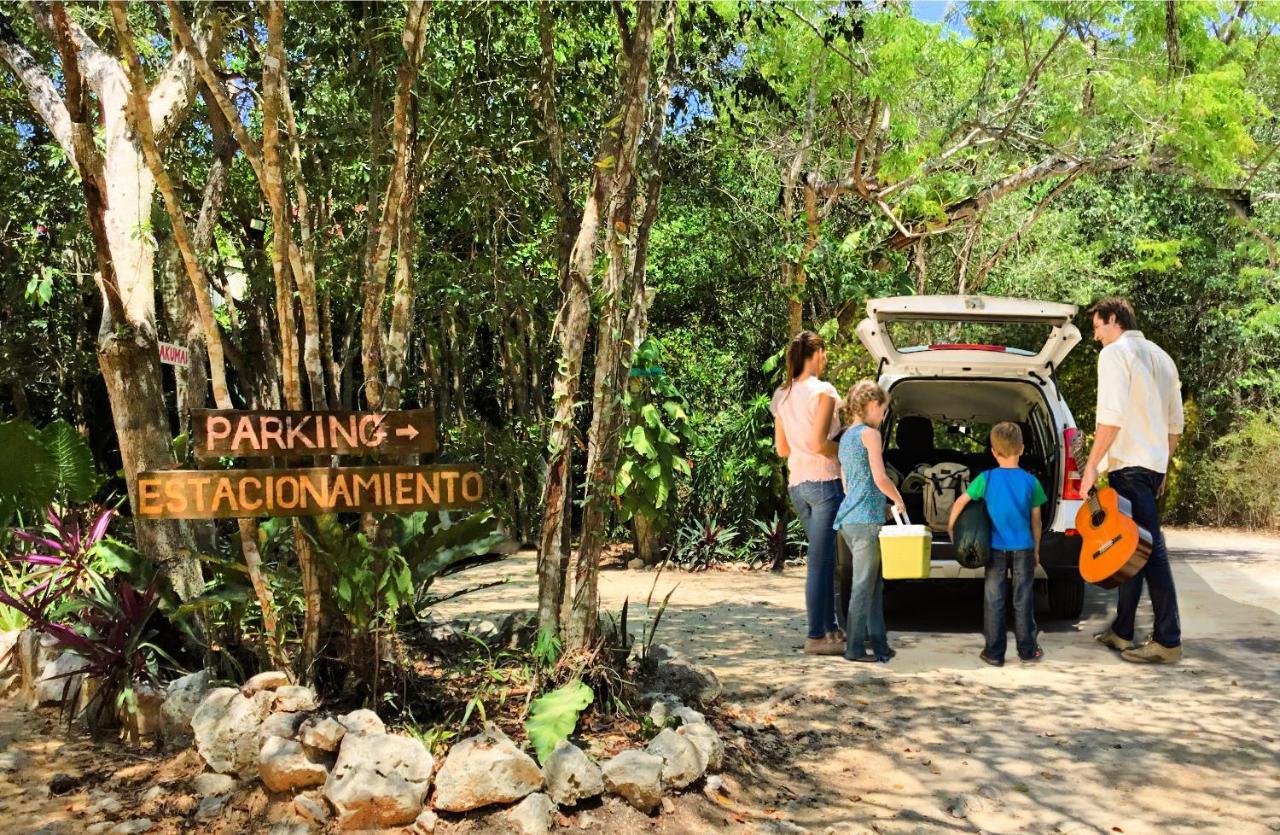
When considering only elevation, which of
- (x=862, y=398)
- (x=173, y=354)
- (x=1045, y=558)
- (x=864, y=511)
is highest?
(x=173, y=354)

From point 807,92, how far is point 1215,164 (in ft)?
14.1

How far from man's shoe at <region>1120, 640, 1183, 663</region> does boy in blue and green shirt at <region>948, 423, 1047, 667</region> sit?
491 millimetres

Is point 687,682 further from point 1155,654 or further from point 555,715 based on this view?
point 1155,654

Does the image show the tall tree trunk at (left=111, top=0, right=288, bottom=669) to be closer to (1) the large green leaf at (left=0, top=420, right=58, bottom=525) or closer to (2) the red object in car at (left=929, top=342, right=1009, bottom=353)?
(1) the large green leaf at (left=0, top=420, right=58, bottom=525)

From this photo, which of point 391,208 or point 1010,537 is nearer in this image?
point 391,208

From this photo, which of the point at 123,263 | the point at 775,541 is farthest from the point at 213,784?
the point at 775,541

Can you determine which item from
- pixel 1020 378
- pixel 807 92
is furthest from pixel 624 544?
pixel 1020 378

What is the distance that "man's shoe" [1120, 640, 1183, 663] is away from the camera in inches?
248

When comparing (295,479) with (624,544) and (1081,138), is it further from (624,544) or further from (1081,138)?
(1081,138)

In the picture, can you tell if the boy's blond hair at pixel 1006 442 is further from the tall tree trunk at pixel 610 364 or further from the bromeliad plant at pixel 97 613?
the bromeliad plant at pixel 97 613

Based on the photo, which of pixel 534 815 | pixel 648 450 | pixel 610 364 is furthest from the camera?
pixel 648 450

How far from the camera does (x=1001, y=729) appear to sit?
16.9 ft

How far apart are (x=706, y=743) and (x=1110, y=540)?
9.76 feet

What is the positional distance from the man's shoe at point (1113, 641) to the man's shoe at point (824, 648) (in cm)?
154
